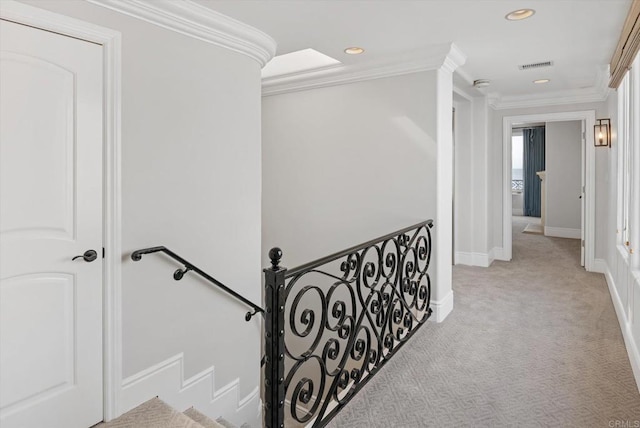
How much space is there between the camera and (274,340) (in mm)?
1859

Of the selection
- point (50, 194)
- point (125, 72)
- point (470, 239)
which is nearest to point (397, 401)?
point (50, 194)

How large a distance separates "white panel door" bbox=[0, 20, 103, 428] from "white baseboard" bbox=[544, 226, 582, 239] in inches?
333

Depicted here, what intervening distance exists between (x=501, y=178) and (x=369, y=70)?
127 inches

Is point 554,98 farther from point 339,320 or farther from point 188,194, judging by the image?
point 188,194

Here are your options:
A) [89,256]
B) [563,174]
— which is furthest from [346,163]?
[563,174]

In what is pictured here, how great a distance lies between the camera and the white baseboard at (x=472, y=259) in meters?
5.76

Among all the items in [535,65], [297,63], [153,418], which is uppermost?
[297,63]

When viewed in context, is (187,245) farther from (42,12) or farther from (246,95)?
(42,12)

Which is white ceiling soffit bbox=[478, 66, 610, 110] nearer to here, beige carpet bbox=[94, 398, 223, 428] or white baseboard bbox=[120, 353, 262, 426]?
white baseboard bbox=[120, 353, 262, 426]

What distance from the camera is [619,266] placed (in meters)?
3.82

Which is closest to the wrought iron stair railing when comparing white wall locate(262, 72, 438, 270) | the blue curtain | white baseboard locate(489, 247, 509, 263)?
white wall locate(262, 72, 438, 270)

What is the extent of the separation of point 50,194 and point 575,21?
349cm

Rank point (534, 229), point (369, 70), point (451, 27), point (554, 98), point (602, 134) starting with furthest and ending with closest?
1. point (534, 229)
2. point (554, 98)
3. point (602, 134)
4. point (369, 70)
5. point (451, 27)

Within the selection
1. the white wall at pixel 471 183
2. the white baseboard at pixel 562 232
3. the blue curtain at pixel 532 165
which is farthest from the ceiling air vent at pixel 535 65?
the blue curtain at pixel 532 165
